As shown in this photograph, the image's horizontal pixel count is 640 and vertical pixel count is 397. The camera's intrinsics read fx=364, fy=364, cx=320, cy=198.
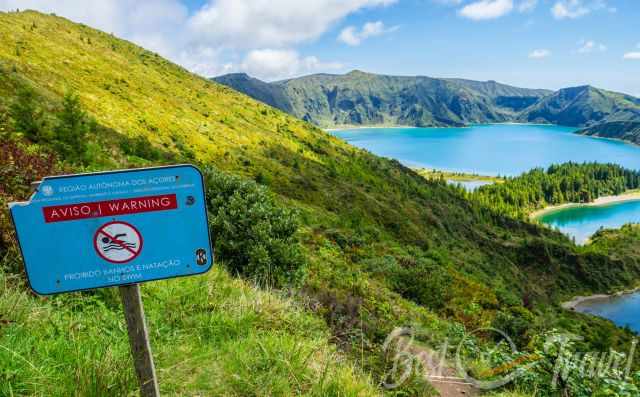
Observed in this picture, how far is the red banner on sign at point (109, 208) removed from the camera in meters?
2.46

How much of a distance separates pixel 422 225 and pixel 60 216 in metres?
66.0

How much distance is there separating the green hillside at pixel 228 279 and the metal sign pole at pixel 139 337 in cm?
40

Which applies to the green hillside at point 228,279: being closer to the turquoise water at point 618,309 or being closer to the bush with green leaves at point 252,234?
the bush with green leaves at point 252,234

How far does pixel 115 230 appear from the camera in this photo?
2.54 metres

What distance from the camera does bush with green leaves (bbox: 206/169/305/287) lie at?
11.2m

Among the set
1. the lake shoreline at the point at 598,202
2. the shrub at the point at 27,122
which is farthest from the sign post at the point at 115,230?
the lake shoreline at the point at 598,202

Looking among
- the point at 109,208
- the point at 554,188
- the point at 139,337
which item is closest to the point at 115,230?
the point at 109,208

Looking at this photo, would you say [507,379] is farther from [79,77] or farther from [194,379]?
[79,77]

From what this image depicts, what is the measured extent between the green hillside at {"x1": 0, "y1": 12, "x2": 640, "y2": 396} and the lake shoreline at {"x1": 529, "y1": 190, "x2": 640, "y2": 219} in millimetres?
104409

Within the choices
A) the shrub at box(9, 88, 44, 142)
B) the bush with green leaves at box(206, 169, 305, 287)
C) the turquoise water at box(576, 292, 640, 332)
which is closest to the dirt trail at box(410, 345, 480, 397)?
the bush with green leaves at box(206, 169, 305, 287)

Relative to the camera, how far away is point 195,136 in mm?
50750

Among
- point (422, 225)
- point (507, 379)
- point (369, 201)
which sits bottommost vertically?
point (422, 225)

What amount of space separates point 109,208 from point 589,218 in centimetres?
19555

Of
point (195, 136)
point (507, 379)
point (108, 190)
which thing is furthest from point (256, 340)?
point (195, 136)
